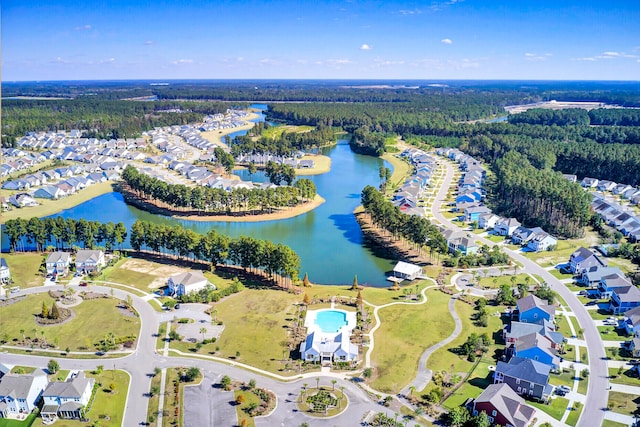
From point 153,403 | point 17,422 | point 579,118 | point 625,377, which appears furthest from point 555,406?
point 579,118

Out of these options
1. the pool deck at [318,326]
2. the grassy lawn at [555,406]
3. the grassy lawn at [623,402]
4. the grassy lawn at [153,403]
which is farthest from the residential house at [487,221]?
the grassy lawn at [153,403]

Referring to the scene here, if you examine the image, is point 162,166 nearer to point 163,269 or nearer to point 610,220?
point 163,269

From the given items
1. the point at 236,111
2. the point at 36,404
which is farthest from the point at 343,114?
the point at 36,404

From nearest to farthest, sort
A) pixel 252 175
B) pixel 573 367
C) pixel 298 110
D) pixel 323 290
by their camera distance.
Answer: pixel 573 367 < pixel 323 290 < pixel 252 175 < pixel 298 110

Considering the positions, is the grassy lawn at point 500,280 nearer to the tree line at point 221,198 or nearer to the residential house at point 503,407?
the residential house at point 503,407

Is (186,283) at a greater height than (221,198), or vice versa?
(221,198)

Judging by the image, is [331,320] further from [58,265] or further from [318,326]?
[58,265]

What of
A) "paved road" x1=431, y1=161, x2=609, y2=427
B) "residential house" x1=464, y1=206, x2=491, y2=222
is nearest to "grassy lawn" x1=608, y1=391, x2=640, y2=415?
"paved road" x1=431, y1=161, x2=609, y2=427

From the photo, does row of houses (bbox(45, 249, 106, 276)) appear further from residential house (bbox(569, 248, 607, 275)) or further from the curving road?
residential house (bbox(569, 248, 607, 275))
